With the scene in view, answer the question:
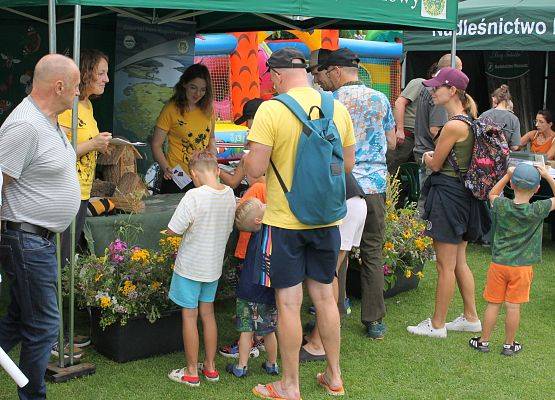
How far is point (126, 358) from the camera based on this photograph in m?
4.64

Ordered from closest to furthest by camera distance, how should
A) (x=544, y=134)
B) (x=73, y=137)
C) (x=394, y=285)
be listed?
(x=73, y=137) < (x=394, y=285) < (x=544, y=134)

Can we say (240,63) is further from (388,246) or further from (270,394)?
(270,394)

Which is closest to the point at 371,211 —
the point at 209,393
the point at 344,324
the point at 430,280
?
the point at 344,324

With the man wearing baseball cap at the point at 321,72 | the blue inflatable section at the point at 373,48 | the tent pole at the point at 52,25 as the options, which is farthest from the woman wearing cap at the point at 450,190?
the blue inflatable section at the point at 373,48

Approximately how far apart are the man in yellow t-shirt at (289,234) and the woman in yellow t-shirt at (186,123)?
2034mm

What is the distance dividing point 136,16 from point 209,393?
3.58 m

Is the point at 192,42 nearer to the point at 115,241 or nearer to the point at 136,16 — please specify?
the point at 136,16

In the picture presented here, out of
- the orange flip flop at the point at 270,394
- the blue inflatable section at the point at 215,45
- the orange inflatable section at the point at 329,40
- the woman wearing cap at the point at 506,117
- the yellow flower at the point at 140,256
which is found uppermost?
the orange inflatable section at the point at 329,40

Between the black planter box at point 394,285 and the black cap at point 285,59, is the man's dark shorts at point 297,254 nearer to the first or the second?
the black cap at point 285,59

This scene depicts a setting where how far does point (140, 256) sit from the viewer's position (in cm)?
468

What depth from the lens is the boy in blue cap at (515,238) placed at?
478cm

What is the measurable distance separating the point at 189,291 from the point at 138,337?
1.89ft

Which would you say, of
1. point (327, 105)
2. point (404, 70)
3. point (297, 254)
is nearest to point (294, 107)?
point (327, 105)

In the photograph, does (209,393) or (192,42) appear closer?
(209,393)
